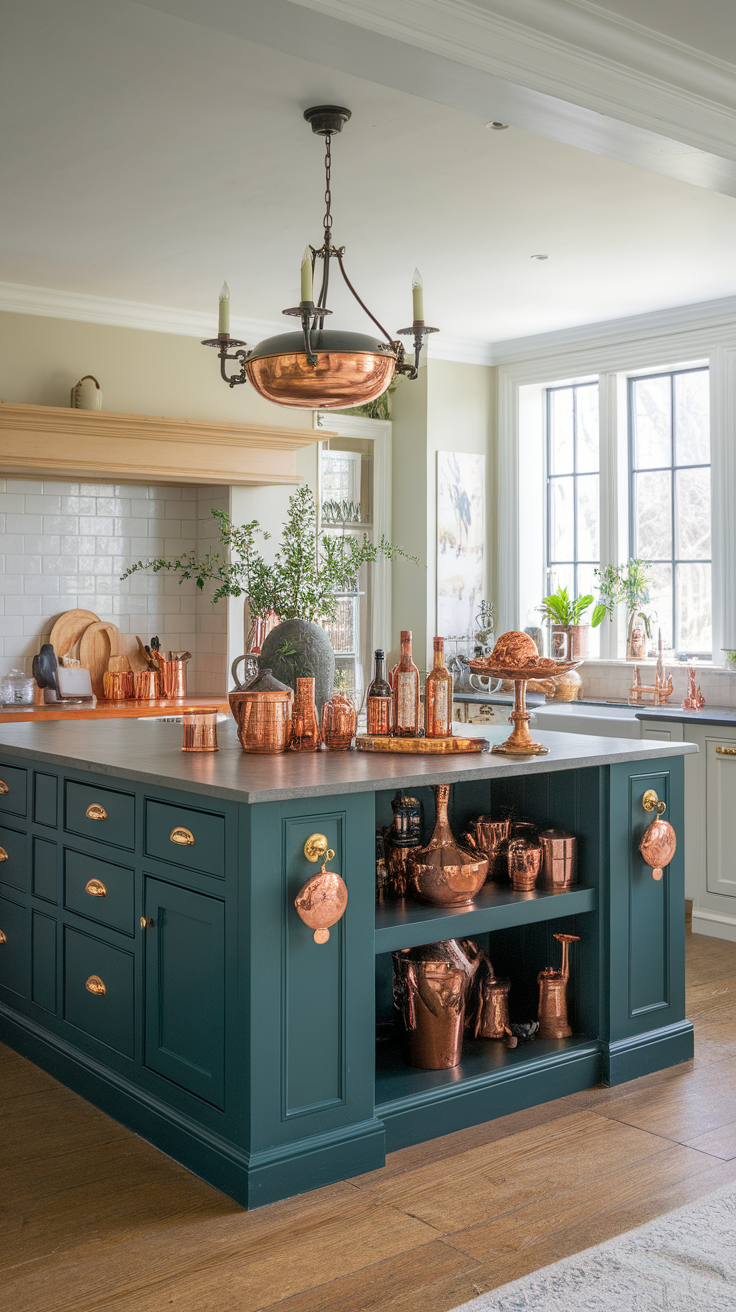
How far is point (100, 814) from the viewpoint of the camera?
3.13 m

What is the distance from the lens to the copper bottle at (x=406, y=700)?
11.0 feet

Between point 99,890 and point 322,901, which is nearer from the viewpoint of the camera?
point 322,901

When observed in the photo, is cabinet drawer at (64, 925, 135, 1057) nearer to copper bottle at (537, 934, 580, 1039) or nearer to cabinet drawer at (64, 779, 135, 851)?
cabinet drawer at (64, 779, 135, 851)

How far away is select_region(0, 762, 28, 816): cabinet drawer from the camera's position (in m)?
3.57

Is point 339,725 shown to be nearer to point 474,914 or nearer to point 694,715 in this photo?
point 474,914

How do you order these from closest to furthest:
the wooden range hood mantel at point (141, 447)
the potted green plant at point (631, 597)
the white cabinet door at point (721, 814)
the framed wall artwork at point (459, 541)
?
the white cabinet door at point (721, 814) → the wooden range hood mantel at point (141, 447) → the potted green plant at point (631, 597) → the framed wall artwork at point (459, 541)

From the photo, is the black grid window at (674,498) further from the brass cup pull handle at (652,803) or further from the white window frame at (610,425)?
the brass cup pull handle at (652,803)

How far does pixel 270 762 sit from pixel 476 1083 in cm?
99

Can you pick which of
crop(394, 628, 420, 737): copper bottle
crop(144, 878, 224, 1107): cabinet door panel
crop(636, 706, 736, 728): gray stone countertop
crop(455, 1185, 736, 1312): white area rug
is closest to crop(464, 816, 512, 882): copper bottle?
crop(394, 628, 420, 737): copper bottle

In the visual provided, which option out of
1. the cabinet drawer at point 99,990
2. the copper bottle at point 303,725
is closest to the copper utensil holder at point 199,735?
the copper bottle at point 303,725

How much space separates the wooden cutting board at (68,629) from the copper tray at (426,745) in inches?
121

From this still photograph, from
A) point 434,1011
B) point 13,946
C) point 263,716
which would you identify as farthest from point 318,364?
point 13,946

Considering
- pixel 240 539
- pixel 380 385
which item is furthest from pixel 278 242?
pixel 380 385

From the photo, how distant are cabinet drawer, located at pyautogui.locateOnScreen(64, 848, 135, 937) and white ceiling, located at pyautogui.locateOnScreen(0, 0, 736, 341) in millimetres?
2259
